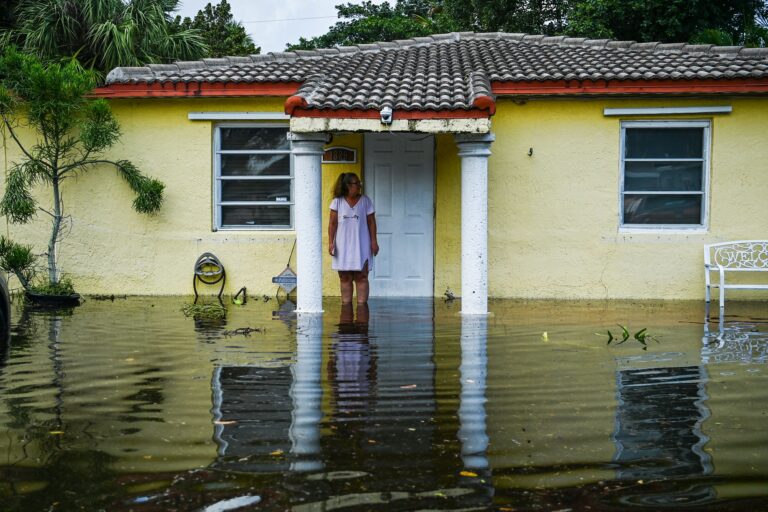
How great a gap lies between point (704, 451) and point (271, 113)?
9.65 metres

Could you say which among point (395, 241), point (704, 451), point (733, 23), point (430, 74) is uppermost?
point (733, 23)

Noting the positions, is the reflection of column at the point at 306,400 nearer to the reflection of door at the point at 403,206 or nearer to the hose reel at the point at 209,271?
the reflection of door at the point at 403,206

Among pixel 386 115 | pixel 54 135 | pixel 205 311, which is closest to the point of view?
pixel 386 115

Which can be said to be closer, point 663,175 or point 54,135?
point 54,135

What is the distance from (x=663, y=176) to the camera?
13500 millimetres

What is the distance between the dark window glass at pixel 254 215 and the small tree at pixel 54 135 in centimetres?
96

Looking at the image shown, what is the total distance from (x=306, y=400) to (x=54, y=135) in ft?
26.4

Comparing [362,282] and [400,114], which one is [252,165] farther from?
[400,114]

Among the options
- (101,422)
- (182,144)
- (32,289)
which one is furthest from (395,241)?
(101,422)

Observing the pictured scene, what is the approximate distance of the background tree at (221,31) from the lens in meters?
29.7

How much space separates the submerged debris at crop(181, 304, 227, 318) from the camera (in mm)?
11781

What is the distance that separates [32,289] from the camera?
507 inches

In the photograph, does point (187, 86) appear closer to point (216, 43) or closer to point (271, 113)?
point (271, 113)

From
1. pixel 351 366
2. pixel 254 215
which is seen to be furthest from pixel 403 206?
pixel 351 366
